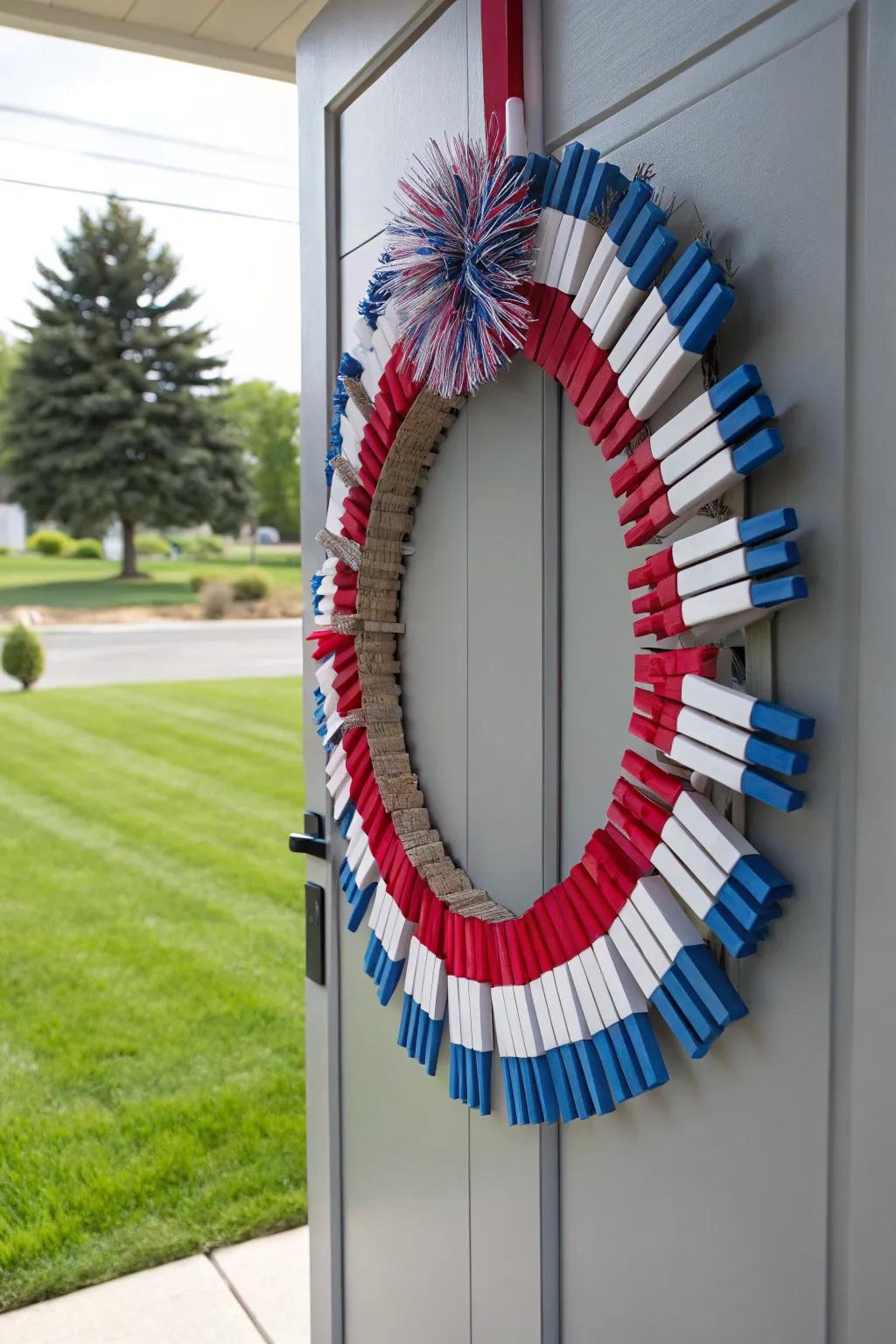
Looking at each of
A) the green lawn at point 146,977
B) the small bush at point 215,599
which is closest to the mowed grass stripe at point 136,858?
the green lawn at point 146,977

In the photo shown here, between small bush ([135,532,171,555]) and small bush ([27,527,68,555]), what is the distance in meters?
0.65

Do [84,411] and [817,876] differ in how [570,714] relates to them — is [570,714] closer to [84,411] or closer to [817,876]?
[817,876]

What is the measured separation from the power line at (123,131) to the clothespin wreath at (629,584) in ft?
8.16

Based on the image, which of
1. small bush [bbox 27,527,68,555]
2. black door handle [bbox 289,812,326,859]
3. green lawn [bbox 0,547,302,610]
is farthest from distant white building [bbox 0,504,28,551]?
black door handle [bbox 289,812,326,859]

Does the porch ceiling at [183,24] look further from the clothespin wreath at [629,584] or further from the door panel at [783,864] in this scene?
the door panel at [783,864]

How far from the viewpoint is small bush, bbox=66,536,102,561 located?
31.1 ft

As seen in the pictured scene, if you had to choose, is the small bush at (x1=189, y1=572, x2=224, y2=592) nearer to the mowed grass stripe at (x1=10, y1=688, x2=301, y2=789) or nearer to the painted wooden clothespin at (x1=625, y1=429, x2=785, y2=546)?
the mowed grass stripe at (x1=10, y1=688, x2=301, y2=789)

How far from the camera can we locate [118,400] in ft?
35.9

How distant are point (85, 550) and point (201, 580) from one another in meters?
1.36

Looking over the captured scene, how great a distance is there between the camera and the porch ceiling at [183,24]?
1968 mm

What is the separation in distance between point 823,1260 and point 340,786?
84cm

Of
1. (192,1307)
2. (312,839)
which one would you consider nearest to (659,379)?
(312,839)

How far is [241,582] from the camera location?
8898 millimetres

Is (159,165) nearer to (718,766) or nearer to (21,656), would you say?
(718,766)
